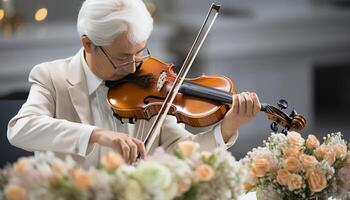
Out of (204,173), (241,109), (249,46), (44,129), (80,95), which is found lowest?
(44,129)

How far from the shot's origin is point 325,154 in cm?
221

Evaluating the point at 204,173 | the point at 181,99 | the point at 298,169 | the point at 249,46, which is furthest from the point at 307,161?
the point at 249,46

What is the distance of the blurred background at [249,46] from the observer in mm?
3762

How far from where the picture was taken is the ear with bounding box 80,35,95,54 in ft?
8.13

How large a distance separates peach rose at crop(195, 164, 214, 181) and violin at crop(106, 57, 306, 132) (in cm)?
71

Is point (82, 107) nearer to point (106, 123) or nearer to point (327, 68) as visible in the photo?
point (106, 123)

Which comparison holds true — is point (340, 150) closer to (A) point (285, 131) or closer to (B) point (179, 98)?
(A) point (285, 131)

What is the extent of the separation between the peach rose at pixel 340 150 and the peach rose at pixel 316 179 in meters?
0.10

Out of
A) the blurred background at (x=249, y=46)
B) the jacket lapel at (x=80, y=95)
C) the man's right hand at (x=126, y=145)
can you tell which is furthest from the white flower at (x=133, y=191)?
the blurred background at (x=249, y=46)

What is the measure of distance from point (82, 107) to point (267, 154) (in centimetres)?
63

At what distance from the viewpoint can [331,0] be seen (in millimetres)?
4176

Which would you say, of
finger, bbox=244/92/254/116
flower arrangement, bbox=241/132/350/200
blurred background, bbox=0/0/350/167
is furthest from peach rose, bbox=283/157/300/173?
blurred background, bbox=0/0/350/167

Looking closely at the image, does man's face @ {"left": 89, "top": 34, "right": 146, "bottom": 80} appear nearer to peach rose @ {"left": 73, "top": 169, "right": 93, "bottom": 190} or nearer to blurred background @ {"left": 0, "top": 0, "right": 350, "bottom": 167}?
peach rose @ {"left": 73, "top": 169, "right": 93, "bottom": 190}

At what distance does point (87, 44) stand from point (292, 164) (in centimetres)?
75
